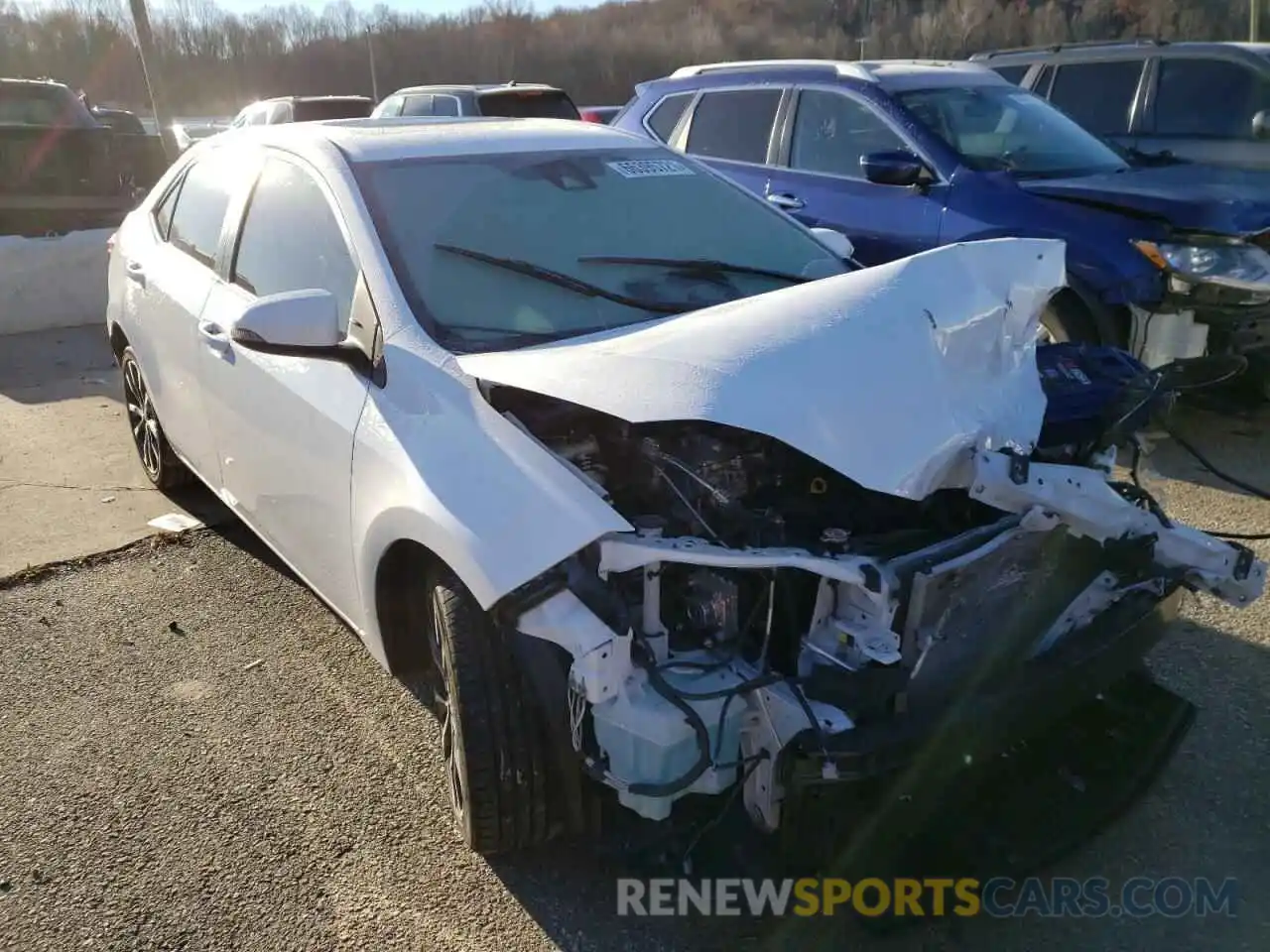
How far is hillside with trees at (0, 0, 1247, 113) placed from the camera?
35.7 m

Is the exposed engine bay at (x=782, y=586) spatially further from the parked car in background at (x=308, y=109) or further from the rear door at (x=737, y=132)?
the parked car in background at (x=308, y=109)

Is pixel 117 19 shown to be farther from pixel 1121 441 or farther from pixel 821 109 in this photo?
pixel 1121 441

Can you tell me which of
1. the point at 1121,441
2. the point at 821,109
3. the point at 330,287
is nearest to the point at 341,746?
the point at 330,287

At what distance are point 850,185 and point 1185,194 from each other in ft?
5.75

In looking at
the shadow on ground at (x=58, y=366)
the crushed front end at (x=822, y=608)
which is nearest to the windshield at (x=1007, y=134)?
the crushed front end at (x=822, y=608)

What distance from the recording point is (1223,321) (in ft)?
16.2

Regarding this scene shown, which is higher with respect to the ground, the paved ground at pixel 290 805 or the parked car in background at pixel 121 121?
the parked car in background at pixel 121 121

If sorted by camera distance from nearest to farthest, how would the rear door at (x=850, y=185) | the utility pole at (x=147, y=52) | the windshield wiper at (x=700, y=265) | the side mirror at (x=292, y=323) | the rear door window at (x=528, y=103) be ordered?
1. the side mirror at (x=292, y=323)
2. the windshield wiper at (x=700, y=265)
3. the rear door at (x=850, y=185)
4. the rear door window at (x=528, y=103)
5. the utility pole at (x=147, y=52)

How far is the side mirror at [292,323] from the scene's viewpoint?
2.70m

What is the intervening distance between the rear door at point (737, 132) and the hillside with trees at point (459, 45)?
25307mm

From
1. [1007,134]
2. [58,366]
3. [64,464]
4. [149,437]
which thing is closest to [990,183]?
[1007,134]

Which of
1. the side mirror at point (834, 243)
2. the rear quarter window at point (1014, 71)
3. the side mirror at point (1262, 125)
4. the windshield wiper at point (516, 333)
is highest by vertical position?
the rear quarter window at point (1014, 71)

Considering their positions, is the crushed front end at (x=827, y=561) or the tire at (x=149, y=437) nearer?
the crushed front end at (x=827, y=561)

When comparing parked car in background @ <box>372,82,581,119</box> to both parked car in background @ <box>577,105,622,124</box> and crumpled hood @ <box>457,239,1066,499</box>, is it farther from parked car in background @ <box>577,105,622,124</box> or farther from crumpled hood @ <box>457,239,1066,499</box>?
crumpled hood @ <box>457,239,1066,499</box>
